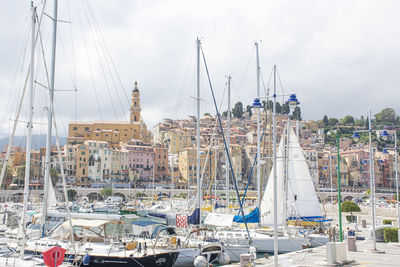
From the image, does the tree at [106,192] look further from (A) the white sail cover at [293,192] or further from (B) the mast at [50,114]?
(B) the mast at [50,114]

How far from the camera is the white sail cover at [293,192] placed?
25.9 meters

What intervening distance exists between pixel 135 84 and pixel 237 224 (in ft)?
312

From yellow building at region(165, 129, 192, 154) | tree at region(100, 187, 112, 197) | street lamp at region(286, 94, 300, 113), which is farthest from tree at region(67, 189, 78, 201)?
street lamp at region(286, 94, 300, 113)

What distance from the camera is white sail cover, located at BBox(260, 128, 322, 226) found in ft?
85.0

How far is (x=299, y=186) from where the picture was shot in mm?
27500

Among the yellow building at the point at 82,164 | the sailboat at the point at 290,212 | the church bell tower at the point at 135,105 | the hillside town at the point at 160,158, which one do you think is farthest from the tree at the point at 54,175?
the sailboat at the point at 290,212

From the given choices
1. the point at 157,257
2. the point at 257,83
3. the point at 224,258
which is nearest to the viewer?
the point at 157,257

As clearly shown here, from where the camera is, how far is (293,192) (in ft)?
90.0

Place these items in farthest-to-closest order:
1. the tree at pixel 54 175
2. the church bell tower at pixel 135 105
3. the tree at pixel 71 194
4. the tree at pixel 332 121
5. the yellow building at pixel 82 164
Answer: the tree at pixel 332 121
the church bell tower at pixel 135 105
the yellow building at pixel 82 164
the tree at pixel 71 194
the tree at pixel 54 175

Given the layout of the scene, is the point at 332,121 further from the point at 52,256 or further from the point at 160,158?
the point at 52,256

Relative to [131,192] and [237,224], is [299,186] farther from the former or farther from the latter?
[131,192]

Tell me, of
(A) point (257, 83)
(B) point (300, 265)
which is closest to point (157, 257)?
(B) point (300, 265)

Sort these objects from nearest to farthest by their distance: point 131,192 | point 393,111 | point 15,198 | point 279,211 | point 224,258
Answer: point 224,258 → point 279,211 → point 15,198 → point 131,192 → point 393,111

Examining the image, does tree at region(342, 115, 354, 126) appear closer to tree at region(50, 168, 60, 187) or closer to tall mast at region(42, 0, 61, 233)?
tree at region(50, 168, 60, 187)
